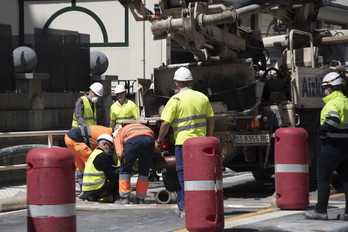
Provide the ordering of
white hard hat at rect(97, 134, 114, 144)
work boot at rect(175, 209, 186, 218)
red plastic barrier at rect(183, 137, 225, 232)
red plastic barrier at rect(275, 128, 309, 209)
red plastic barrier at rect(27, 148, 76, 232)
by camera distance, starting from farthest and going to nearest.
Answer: white hard hat at rect(97, 134, 114, 144)
red plastic barrier at rect(275, 128, 309, 209)
work boot at rect(175, 209, 186, 218)
red plastic barrier at rect(183, 137, 225, 232)
red plastic barrier at rect(27, 148, 76, 232)

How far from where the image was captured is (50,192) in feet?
21.6

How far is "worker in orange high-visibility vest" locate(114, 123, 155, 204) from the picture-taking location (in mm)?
10781

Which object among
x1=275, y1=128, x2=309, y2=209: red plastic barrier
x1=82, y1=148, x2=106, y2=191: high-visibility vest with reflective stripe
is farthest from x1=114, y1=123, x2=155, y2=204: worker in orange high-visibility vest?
x1=275, y1=128, x2=309, y2=209: red plastic barrier

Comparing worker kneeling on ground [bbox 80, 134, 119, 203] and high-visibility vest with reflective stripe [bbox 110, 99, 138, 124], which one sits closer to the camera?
worker kneeling on ground [bbox 80, 134, 119, 203]

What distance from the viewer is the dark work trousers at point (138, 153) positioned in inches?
424

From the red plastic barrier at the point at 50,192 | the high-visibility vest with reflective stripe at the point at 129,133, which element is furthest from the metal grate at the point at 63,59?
the red plastic barrier at the point at 50,192

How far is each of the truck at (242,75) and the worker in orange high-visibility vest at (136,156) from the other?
321mm

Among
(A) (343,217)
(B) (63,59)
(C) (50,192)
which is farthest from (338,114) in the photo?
(B) (63,59)

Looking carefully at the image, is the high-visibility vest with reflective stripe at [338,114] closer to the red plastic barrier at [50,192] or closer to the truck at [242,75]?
the truck at [242,75]

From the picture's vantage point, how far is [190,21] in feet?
36.0

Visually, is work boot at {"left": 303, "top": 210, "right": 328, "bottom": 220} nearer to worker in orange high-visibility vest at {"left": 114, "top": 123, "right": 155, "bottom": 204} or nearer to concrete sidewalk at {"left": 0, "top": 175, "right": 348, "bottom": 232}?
concrete sidewalk at {"left": 0, "top": 175, "right": 348, "bottom": 232}

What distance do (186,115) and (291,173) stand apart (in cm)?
156

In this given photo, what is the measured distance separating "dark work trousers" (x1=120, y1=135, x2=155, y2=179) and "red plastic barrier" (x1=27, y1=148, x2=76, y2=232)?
410 cm

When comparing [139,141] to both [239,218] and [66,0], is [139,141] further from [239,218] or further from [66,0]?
[66,0]
